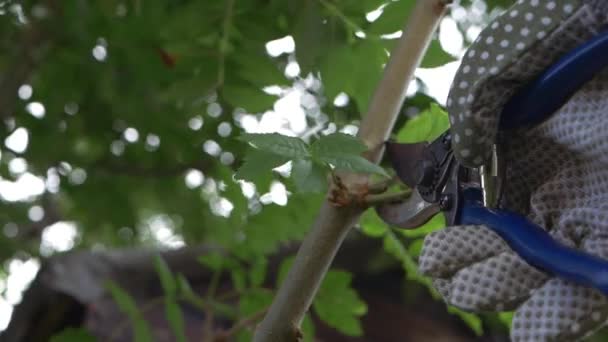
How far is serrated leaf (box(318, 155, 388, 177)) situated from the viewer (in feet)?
1.57

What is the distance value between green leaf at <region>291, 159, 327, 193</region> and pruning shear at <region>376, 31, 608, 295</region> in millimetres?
74

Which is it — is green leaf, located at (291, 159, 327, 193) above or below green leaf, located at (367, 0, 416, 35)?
below

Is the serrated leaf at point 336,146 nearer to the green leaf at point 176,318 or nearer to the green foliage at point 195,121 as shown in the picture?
the green foliage at point 195,121

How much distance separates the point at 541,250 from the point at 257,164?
159 millimetres

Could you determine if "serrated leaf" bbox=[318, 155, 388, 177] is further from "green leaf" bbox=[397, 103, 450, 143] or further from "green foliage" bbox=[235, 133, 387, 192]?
"green leaf" bbox=[397, 103, 450, 143]

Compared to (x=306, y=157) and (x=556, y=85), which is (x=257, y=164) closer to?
(x=306, y=157)

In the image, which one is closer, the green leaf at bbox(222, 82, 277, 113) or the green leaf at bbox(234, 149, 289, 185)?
the green leaf at bbox(234, 149, 289, 185)

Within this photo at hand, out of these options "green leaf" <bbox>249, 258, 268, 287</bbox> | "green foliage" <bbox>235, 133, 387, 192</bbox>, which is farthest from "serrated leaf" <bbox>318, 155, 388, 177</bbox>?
"green leaf" <bbox>249, 258, 268, 287</bbox>

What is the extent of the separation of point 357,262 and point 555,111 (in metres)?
1.03

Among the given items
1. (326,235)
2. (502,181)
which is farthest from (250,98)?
(502,181)

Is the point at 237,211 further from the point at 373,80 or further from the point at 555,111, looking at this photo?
the point at 555,111

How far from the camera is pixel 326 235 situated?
0.60m

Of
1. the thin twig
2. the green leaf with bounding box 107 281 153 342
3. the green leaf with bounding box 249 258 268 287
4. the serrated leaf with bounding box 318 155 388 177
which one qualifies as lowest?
the green leaf with bounding box 107 281 153 342

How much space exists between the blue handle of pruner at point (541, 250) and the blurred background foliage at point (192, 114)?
10 centimetres
